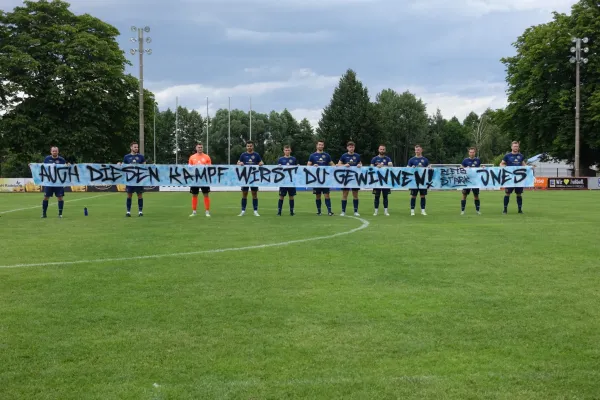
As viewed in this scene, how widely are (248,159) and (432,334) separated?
46.1ft

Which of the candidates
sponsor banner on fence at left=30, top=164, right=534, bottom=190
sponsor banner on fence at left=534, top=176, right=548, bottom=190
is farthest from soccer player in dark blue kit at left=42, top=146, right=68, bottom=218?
sponsor banner on fence at left=534, top=176, right=548, bottom=190

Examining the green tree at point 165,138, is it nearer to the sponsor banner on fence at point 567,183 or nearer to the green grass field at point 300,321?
the sponsor banner on fence at point 567,183

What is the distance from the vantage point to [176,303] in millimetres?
5707

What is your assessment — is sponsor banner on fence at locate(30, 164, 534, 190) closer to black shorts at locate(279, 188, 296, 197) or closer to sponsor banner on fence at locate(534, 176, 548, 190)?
black shorts at locate(279, 188, 296, 197)

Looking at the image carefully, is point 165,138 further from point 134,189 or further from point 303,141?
point 134,189

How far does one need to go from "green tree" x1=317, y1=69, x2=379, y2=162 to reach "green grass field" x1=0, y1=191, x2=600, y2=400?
58.9m

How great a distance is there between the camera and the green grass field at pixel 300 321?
11.9ft

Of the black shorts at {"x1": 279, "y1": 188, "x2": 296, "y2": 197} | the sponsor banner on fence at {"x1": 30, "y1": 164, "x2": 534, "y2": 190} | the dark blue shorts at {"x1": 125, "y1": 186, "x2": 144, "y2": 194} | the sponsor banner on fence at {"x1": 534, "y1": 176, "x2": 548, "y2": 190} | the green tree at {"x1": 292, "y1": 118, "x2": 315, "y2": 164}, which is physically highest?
the green tree at {"x1": 292, "y1": 118, "x2": 315, "y2": 164}

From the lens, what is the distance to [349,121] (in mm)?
68250

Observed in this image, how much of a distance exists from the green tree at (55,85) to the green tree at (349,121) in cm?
2928

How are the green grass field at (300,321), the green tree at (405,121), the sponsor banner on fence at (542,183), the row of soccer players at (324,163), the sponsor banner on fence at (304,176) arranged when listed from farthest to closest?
1. the green tree at (405,121)
2. the sponsor banner on fence at (542,183)
3. the sponsor banner on fence at (304,176)
4. the row of soccer players at (324,163)
5. the green grass field at (300,321)

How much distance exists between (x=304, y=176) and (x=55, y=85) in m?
33.1

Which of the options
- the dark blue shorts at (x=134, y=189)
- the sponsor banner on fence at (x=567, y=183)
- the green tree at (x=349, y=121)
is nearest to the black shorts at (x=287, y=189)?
the dark blue shorts at (x=134, y=189)

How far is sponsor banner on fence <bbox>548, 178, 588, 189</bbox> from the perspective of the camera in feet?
143
